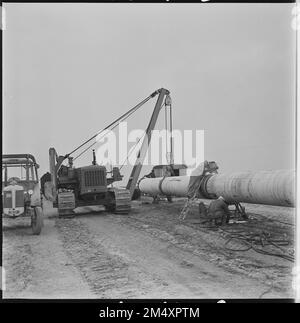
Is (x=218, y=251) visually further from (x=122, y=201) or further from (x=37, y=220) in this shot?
(x=122, y=201)

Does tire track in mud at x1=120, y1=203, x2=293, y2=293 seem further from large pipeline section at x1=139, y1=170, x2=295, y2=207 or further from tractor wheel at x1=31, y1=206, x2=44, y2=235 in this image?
tractor wheel at x1=31, y1=206, x2=44, y2=235

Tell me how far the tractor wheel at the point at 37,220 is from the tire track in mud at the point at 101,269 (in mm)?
532

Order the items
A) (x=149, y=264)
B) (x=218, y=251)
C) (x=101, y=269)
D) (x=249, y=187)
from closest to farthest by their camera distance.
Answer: (x=101, y=269) → (x=149, y=264) → (x=218, y=251) → (x=249, y=187)

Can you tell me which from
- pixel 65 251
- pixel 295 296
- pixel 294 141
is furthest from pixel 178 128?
pixel 65 251

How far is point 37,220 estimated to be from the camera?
688 centimetres

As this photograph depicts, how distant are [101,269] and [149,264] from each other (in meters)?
0.55

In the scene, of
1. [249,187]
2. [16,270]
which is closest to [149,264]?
[16,270]

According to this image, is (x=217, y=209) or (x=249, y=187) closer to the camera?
(x=249, y=187)

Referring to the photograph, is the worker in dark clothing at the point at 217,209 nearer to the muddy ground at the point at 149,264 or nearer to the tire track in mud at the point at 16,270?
the muddy ground at the point at 149,264

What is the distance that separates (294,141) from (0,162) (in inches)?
92.7

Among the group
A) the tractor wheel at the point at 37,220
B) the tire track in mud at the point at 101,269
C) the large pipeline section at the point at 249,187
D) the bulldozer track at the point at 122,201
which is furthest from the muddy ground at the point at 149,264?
the bulldozer track at the point at 122,201

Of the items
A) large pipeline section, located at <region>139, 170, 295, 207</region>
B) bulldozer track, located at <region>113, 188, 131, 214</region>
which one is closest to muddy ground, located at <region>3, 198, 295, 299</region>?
large pipeline section, located at <region>139, 170, 295, 207</region>

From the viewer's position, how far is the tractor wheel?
6.85 meters

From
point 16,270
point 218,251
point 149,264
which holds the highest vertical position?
point 16,270
